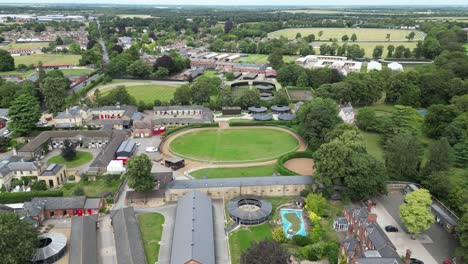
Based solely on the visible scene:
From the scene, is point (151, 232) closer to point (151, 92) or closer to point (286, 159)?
point (286, 159)

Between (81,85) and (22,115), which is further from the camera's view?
(81,85)

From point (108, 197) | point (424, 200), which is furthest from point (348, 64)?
point (108, 197)

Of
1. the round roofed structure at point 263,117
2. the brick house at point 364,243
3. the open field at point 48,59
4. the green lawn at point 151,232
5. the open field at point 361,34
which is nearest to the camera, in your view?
the brick house at point 364,243

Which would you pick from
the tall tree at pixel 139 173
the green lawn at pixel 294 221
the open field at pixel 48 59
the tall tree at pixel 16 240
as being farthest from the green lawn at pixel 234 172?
the open field at pixel 48 59

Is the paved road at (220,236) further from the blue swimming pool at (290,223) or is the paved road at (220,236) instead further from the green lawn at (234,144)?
the green lawn at (234,144)

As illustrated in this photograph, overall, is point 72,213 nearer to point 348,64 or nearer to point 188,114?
point 188,114

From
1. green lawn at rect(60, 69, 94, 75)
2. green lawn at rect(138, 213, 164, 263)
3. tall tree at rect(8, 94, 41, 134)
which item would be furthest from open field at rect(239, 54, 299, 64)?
green lawn at rect(138, 213, 164, 263)

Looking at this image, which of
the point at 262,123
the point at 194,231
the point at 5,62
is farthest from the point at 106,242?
the point at 5,62
